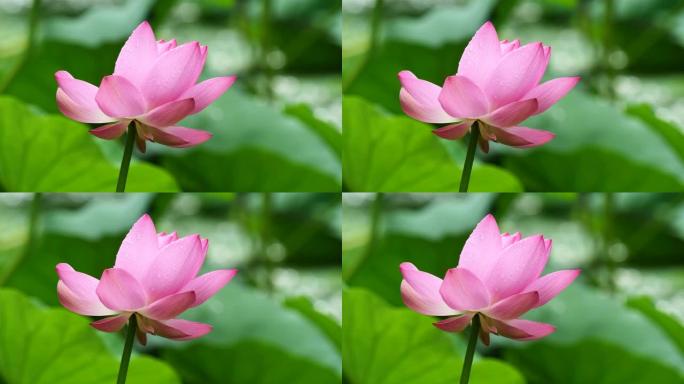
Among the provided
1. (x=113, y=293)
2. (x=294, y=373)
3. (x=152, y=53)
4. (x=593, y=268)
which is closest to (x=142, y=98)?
(x=152, y=53)

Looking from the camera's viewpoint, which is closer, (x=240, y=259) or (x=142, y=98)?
(x=142, y=98)

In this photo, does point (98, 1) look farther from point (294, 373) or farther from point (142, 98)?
point (294, 373)

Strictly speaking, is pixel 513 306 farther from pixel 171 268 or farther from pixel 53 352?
pixel 53 352

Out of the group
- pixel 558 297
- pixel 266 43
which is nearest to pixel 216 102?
pixel 266 43

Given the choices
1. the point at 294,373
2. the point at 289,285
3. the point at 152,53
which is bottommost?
the point at 294,373

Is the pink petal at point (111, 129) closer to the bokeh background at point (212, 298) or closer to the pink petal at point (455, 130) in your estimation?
the bokeh background at point (212, 298)

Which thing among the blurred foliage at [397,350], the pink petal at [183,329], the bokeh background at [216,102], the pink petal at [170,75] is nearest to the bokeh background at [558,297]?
the blurred foliage at [397,350]

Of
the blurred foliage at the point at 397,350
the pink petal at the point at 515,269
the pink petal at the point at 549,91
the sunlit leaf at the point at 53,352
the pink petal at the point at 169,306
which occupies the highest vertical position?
the pink petal at the point at 549,91
